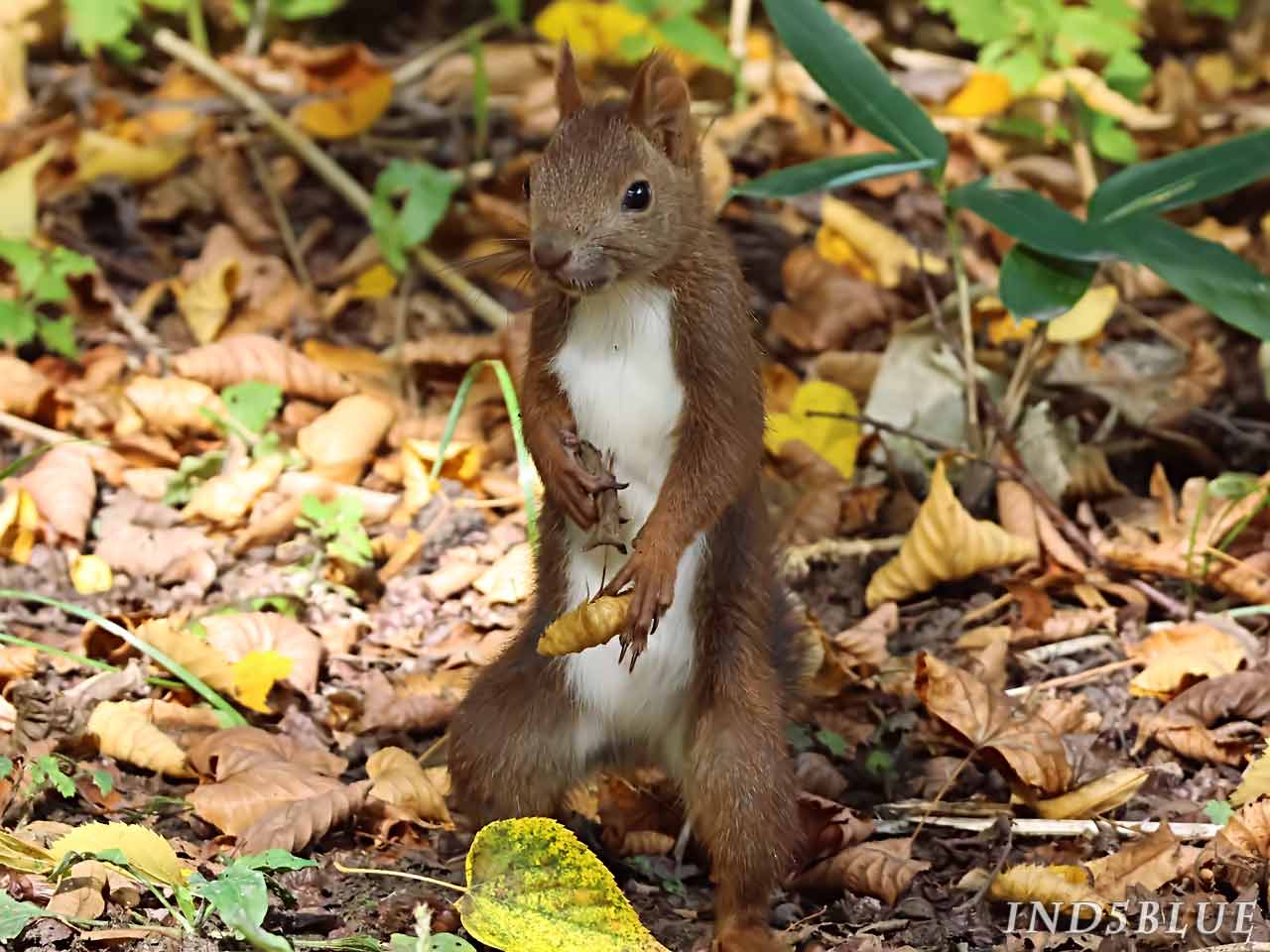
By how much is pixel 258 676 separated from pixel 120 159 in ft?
7.66

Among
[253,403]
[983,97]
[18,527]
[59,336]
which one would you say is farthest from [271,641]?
[983,97]

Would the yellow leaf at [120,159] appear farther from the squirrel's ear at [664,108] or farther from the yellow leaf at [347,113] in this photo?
the squirrel's ear at [664,108]

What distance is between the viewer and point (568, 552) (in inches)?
116

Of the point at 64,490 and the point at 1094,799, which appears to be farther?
the point at 64,490

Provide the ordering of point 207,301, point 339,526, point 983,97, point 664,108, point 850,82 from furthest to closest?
point 983,97
point 207,301
point 339,526
point 850,82
point 664,108

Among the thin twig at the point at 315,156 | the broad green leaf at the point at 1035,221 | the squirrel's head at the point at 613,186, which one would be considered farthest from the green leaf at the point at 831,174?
the thin twig at the point at 315,156

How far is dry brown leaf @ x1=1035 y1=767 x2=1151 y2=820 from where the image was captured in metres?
3.07

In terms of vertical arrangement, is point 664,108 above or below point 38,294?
above

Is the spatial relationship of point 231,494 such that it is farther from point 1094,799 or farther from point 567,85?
point 1094,799

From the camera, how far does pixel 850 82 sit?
3.68 metres

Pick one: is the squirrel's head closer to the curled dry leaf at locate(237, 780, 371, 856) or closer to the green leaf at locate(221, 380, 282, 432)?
the curled dry leaf at locate(237, 780, 371, 856)

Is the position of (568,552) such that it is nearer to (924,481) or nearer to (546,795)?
(546,795)

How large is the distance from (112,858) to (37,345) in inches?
93.2

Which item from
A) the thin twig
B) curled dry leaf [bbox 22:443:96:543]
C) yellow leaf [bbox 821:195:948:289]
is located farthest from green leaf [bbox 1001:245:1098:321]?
curled dry leaf [bbox 22:443:96:543]
